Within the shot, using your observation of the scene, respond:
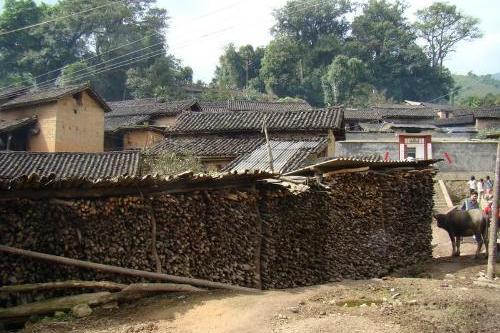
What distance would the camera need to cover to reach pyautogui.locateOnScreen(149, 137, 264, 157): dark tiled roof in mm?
22109

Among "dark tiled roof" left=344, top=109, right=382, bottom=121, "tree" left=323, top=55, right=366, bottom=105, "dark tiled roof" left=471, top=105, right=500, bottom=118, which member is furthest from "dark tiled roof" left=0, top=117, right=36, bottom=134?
"tree" left=323, top=55, right=366, bottom=105

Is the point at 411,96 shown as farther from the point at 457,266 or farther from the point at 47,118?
the point at 457,266

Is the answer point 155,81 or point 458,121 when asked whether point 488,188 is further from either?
point 155,81

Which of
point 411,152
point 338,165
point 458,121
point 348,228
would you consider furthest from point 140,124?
point 458,121

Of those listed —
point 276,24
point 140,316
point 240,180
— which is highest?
point 276,24

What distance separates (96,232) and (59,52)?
4881 cm

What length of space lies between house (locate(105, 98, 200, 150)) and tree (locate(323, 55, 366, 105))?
80.3 feet

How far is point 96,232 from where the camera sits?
7.11m

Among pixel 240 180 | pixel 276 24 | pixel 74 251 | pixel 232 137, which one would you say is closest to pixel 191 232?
pixel 240 180

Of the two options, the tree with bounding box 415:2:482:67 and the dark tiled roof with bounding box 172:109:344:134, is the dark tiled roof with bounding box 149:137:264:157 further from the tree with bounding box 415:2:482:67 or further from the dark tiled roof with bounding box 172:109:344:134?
the tree with bounding box 415:2:482:67

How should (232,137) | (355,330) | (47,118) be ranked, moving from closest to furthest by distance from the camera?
(355,330), (232,137), (47,118)

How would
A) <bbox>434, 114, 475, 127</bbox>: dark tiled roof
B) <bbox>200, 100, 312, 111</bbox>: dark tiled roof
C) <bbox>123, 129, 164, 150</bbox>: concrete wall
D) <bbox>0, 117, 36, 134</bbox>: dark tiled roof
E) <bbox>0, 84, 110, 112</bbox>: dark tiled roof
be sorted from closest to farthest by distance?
<bbox>0, 117, 36, 134</bbox>: dark tiled roof < <bbox>0, 84, 110, 112</bbox>: dark tiled roof < <bbox>123, 129, 164, 150</bbox>: concrete wall < <bbox>200, 100, 312, 111</bbox>: dark tiled roof < <bbox>434, 114, 475, 127</bbox>: dark tiled roof

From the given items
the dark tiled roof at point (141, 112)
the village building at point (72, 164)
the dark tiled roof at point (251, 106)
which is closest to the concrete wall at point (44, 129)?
the dark tiled roof at point (141, 112)

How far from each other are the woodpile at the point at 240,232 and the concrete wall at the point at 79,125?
21469 mm
